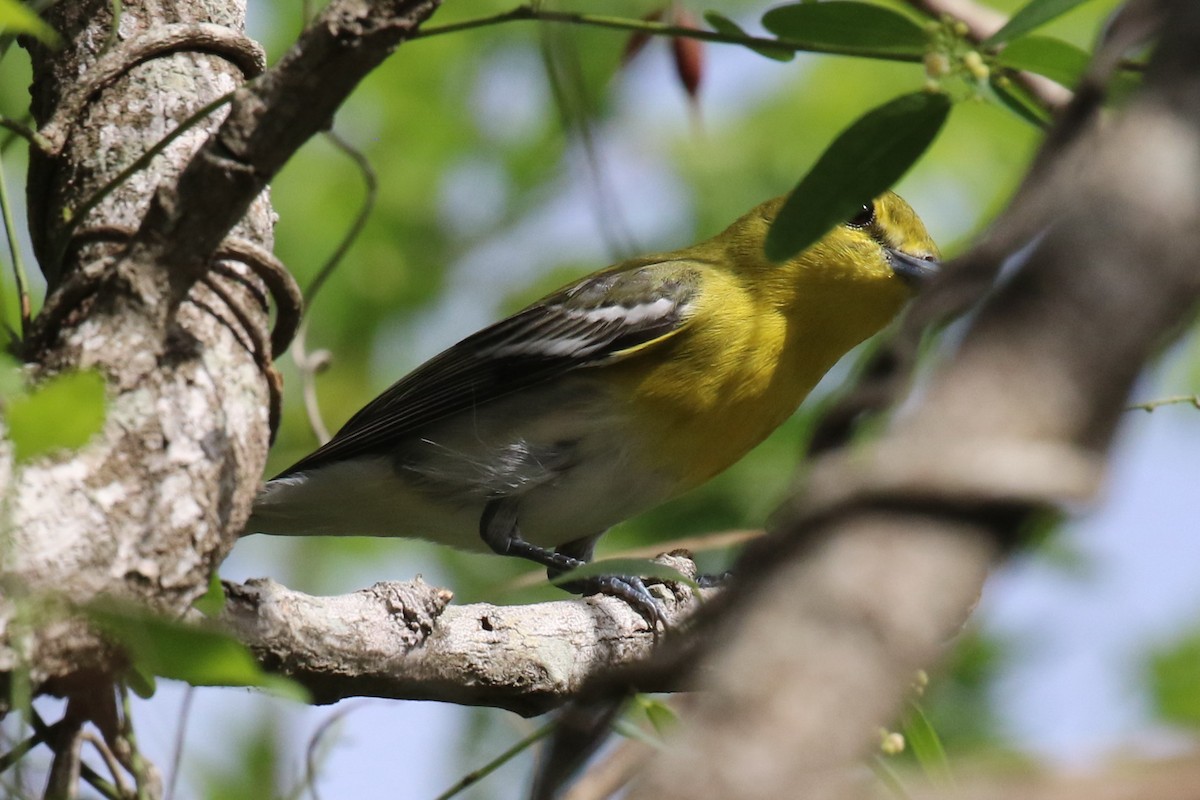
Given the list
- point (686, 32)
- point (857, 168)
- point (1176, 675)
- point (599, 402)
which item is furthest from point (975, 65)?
point (1176, 675)

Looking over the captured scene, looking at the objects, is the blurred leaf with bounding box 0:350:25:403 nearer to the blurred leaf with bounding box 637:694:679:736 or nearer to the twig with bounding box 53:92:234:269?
the twig with bounding box 53:92:234:269

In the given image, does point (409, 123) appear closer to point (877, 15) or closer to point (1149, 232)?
point (877, 15)

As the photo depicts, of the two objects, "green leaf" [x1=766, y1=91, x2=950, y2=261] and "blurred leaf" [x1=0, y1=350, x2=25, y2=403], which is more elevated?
"green leaf" [x1=766, y1=91, x2=950, y2=261]

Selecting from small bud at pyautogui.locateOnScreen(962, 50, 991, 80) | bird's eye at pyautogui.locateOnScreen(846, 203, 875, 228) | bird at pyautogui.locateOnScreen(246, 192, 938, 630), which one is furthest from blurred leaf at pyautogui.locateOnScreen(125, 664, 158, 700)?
bird's eye at pyautogui.locateOnScreen(846, 203, 875, 228)

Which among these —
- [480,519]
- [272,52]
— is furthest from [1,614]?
[272,52]

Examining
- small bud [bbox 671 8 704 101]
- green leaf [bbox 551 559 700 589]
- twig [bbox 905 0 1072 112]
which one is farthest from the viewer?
small bud [bbox 671 8 704 101]

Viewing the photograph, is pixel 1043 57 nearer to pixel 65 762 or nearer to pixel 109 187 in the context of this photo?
pixel 109 187

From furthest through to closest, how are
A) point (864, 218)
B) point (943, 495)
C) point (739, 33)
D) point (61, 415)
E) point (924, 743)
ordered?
point (864, 218), point (739, 33), point (924, 743), point (61, 415), point (943, 495)

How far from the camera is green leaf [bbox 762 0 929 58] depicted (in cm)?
223

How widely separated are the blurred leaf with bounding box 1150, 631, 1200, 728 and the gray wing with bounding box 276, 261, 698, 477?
2.28 m

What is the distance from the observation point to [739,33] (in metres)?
2.45

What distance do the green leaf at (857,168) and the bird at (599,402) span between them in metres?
2.66

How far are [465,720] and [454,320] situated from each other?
2553 mm

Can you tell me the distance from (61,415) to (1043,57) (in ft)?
6.09
